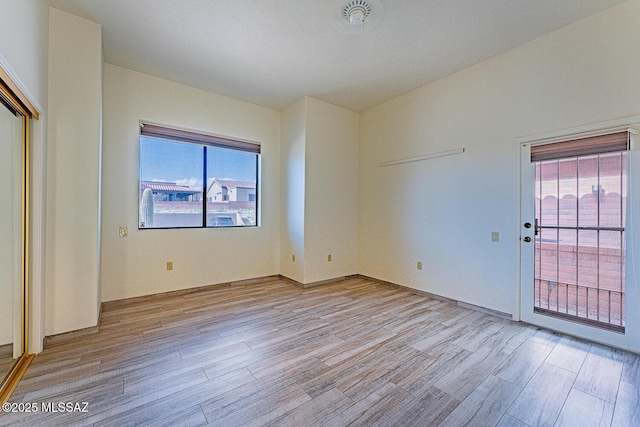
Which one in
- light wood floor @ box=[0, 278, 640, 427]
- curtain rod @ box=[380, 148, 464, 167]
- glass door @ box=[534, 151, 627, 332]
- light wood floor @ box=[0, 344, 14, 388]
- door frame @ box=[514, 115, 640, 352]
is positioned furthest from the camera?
curtain rod @ box=[380, 148, 464, 167]

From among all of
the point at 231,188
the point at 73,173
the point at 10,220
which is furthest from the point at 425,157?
the point at 10,220

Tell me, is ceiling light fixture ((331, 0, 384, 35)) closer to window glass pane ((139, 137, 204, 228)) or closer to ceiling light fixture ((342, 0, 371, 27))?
ceiling light fixture ((342, 0, 371, 27))

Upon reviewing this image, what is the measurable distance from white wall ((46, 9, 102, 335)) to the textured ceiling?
33 centimetres

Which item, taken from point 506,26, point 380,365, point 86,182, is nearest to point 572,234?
point 506,26

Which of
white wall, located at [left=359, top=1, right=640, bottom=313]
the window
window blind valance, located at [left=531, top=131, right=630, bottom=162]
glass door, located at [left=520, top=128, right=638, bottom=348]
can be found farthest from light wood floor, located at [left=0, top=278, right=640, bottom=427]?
window blind valance, located at [left=531, top=131, right=630, bottom=162]

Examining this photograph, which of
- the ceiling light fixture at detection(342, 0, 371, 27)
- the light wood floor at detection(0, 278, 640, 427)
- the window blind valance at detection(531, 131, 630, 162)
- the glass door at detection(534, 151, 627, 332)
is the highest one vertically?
the ceiling light fixture at detection(342, 0, 371, 27)

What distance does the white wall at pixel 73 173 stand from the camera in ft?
7.83

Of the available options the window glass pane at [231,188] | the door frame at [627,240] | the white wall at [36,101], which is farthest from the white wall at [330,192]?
the white wall at [36,101]

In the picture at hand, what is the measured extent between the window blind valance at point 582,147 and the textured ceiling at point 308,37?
108 centimetres

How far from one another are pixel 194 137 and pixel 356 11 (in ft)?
8.68

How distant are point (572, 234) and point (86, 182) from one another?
4549 millimetres

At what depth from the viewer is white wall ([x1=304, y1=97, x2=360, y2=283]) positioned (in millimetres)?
4258

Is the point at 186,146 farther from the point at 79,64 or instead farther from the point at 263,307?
the point at 263,307

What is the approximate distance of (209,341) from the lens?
2.45m
